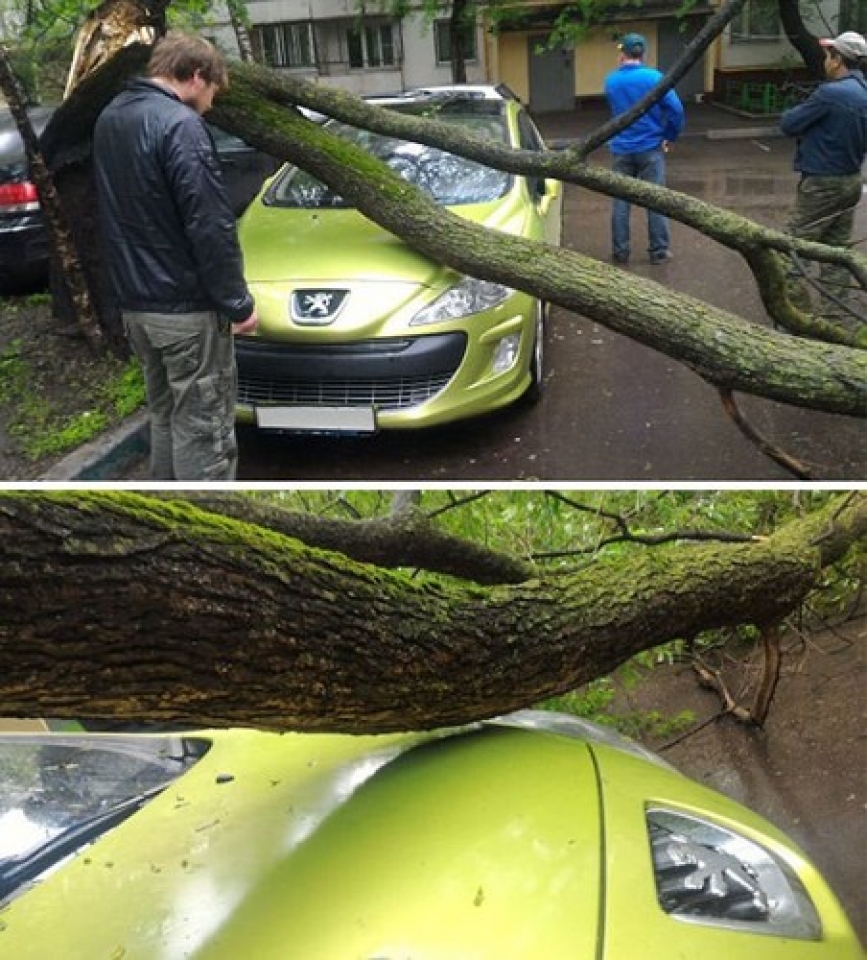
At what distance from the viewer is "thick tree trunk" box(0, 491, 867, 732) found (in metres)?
1.11

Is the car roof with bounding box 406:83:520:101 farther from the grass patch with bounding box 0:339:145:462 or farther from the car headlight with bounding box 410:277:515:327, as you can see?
the grass patch with bounding box 0:339:145:462

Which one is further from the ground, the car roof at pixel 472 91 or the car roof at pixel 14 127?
the car roof at pixel 472 91

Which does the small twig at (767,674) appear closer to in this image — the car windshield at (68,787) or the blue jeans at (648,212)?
the blue jeans at (648,212)

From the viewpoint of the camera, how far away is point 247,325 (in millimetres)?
1735

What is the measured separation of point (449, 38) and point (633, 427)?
2.34ft

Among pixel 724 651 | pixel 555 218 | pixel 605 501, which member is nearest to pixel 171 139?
pixel 555 218

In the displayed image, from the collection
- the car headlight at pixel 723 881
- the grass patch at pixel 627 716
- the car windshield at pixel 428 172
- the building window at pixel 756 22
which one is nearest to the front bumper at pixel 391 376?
the car windshield at pixel 428 172

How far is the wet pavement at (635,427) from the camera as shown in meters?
1.74

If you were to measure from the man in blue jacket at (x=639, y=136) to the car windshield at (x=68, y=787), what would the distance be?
1351 millimetres

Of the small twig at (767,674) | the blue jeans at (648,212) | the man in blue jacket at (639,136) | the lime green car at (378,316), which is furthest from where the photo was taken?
the small twig at (767,674)

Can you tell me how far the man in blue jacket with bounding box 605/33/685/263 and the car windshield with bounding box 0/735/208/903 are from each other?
1.35m

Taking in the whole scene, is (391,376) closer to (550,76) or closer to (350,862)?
(550,76)

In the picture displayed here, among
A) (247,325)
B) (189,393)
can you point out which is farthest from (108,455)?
(247,325)

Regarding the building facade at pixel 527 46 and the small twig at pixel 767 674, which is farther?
the small twig at pixel 767 674
